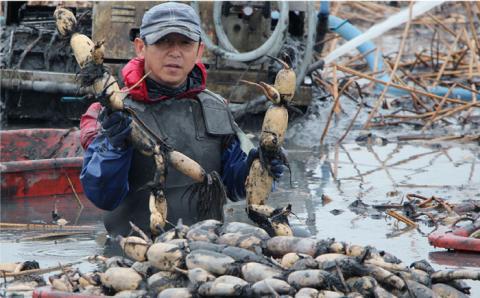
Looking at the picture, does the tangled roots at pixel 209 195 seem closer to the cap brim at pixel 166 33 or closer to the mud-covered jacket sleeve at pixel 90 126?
the mud-covered jacket sleeve at pixel 90 126

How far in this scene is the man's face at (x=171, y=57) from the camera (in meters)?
5.58

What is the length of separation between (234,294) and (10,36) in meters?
8.96

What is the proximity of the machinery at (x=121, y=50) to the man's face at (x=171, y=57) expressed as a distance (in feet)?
19.9

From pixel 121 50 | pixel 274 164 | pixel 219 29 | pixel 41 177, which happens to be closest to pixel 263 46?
pixel 219 29

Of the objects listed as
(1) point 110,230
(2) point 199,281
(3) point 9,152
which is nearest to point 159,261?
(2) point 199,281

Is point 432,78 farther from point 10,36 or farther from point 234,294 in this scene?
point 234,294

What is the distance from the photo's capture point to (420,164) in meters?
10.8

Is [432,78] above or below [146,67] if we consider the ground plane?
below

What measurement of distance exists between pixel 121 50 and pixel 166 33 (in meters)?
6.92

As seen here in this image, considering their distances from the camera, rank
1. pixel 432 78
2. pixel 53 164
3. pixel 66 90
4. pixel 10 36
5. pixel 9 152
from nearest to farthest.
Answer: pixel 53 164
pixel 9 152
pixel 66 90
pixel 10 36
pixel 432 78

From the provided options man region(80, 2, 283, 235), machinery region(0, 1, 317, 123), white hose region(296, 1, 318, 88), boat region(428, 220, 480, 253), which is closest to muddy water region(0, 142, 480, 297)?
boat region(428, 220, 480, 253)

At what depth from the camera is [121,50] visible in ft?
40.5

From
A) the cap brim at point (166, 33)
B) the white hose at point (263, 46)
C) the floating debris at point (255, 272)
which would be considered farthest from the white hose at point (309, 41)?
the floating debris at point (255, 272)

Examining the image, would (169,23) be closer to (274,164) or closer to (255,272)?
(274,164)
